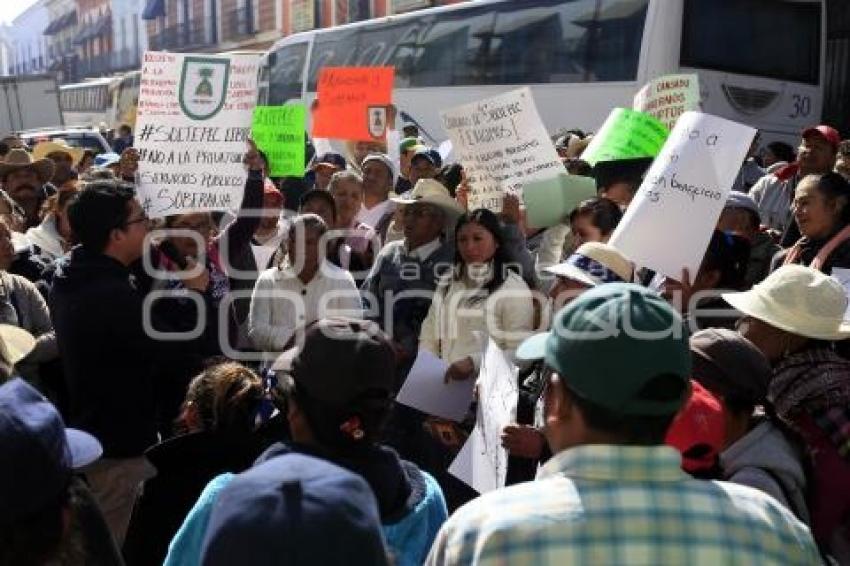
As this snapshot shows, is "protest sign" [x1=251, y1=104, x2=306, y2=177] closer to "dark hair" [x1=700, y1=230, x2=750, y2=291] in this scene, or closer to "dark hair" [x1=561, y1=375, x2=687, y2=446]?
"dark hair" [x1=700, y1=230, x2=750, y2=291]

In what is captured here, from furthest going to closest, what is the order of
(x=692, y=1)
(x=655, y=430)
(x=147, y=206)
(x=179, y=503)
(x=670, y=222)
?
(x=692, y=1) → (x=147, y=206) → (x=670, y=222) → (x=179, y=503) → (x=655, y=430)

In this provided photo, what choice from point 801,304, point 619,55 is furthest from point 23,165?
point 619,55

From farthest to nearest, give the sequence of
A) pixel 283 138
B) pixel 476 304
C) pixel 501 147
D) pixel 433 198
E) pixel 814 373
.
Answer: pixel 283 138 < pixel 501 147 < pixel 433 198 < pixel 476 304 < pixel 814 373

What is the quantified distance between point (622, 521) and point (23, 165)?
6.29 meters

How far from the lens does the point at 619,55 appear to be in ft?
41.5

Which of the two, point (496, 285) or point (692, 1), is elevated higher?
point (692, 1)

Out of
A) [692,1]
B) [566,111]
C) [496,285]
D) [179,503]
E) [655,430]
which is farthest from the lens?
[566,111]

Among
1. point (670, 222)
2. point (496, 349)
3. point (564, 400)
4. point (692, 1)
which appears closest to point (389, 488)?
point (564, 400)

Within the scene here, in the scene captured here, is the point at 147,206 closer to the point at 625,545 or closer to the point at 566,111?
the point at 625,545

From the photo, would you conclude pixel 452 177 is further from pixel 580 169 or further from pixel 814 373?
pixel 814 373

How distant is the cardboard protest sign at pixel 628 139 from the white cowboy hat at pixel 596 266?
5.76 ft

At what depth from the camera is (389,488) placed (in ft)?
6.67

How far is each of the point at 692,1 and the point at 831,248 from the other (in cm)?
902

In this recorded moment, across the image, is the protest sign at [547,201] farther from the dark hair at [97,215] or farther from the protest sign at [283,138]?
the dark hair at [97,215]
